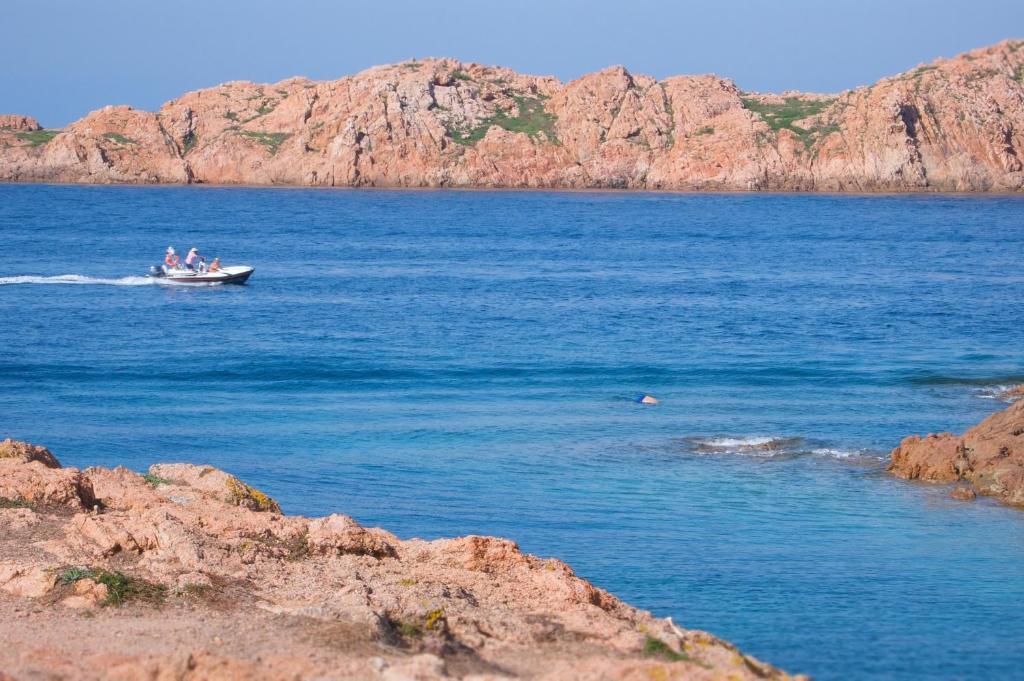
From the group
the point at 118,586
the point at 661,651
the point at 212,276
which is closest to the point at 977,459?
the point at 661,651

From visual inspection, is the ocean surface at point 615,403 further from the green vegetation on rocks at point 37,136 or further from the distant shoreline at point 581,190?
the green vegetation on rocks at point 37,136

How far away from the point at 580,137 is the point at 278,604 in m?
125

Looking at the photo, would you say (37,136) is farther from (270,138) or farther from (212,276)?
(212,276)

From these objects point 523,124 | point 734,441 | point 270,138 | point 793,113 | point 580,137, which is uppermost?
point 793,113

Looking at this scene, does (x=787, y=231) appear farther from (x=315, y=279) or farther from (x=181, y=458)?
(x=181, y=458)

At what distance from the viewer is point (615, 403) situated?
26922 millimetres

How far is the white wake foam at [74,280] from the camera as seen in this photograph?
47.1 meters

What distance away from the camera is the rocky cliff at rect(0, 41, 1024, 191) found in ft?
402

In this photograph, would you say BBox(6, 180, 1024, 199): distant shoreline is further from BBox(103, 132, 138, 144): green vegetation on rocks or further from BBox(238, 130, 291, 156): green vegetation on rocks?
BBox(103, 132, 138, 144): green vegetation on rocks

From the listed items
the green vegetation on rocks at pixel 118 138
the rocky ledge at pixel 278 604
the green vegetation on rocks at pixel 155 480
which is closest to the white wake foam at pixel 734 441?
the green vegetation on rocks at pixel 155 480

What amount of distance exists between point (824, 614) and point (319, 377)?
1852cm

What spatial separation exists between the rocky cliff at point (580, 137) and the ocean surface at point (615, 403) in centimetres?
6080

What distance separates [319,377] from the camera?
1182 inches

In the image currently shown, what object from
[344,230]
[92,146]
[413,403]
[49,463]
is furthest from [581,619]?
[92,146]
